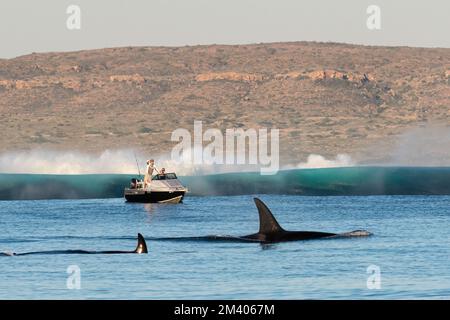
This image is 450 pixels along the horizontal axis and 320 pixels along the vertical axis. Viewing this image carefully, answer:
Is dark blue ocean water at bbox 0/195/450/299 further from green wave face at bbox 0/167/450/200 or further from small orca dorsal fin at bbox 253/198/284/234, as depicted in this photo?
green wave face at bbox 0/167/450/200

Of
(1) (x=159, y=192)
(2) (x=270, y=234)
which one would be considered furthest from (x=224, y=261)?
(1) (x=159, y=192)

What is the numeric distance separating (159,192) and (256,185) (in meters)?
44.9

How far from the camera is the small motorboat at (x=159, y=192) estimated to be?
108m

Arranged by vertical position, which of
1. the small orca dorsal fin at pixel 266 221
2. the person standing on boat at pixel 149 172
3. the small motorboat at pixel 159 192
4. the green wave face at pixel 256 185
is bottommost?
the green wave face at pixel 256 185

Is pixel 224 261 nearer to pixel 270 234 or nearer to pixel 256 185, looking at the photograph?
pixel 270 234

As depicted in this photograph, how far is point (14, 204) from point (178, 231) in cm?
4772

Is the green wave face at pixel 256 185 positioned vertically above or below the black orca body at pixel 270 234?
below

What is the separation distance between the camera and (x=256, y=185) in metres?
152

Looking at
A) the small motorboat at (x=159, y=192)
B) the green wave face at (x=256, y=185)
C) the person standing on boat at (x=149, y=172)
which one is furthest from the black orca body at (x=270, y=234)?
the green wave face at (x=256, y=185)

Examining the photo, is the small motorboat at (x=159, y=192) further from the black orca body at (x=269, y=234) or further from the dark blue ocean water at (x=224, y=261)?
the black orca body at (x=269, y=234)

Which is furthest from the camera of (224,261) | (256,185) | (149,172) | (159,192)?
(256,185)

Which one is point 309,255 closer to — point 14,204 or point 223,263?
point 223,263

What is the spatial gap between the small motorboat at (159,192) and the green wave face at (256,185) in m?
20.4
